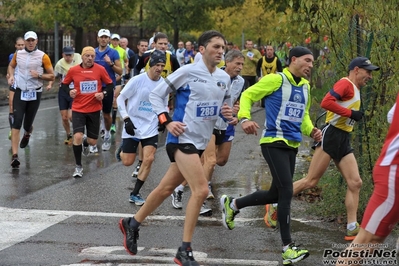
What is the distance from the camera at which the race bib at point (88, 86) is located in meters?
12.5

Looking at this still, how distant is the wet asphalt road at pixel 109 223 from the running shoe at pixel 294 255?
0.13m

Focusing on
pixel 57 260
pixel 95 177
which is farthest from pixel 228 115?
pixel 95 177

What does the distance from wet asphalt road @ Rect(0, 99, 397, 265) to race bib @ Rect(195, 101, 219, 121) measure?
121 cm

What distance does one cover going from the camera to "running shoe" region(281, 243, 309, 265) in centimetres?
711

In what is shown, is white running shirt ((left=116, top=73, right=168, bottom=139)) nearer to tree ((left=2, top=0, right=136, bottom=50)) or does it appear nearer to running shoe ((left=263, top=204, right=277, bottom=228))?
running shoe ((left=263, top=204, right=277, bottom=228))

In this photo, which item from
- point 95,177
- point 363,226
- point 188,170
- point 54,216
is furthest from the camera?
point 95,177

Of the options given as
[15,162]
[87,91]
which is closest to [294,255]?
[87,91]

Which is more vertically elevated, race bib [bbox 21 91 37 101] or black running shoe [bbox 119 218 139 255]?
black running shoe [bbox 119 218 139 255]

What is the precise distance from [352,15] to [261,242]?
2.93m

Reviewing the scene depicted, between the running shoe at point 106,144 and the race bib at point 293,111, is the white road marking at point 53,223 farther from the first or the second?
the running shoe at point 106,144

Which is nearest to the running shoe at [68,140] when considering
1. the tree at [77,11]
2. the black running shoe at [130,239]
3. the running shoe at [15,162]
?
the running shoe at [15,162]

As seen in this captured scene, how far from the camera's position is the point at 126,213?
371 inches

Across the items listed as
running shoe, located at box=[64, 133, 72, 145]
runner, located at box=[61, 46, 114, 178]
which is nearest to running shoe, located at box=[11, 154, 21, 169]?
runner, located at box=[61, 46, 114, 178]

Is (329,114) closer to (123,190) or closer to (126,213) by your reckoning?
(126,213)
